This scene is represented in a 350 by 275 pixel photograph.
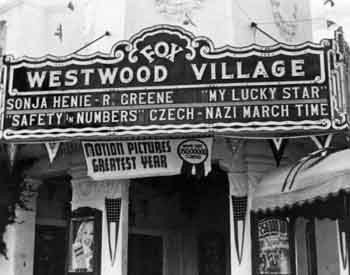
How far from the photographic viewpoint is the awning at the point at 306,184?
27.9 feet

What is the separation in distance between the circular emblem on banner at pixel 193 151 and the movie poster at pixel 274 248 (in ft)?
5.17

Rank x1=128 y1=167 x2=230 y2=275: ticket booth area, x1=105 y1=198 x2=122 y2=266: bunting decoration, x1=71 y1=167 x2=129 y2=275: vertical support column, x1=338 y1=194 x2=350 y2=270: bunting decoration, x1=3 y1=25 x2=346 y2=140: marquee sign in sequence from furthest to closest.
A: 1. x1=128 y1=167 x2=230 y2=275: ticket booth area
2. x1=105 y1=198 x2=122 y2=266: bunting decoration
3. x1=71 y1=167 x2=129 y2=275: vertical support column
4. x1=3 y1=25 x2=346 y2=140: marquee sign
5. x1=338 y1=194 x2=350 y2=270: bunting decoration

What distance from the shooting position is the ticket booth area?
1389 centimetres

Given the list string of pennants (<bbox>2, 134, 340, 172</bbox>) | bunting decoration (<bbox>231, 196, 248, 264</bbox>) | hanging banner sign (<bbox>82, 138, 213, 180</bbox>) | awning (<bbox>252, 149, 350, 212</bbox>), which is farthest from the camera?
bunting decoration (<bbox>231, 196, 248, 264</bbox>)

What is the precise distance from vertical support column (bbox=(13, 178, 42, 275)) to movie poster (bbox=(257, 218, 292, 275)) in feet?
15.5

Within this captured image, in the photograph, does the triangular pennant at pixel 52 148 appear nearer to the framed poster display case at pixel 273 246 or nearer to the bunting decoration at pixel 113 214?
the bunting decoration at pixel 113 214

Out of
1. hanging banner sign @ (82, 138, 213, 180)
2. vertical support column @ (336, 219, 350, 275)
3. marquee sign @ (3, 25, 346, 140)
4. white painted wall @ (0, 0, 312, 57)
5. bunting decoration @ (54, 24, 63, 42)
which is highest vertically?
bunting decoration @ (54, 24, 63, 42)

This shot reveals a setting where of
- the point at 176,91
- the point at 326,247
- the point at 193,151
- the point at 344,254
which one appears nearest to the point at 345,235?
the point at 344,254

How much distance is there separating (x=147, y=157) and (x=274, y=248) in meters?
2.63

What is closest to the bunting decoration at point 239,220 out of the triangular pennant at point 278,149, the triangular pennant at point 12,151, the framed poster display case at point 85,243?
the triangular pennant at point 278,149

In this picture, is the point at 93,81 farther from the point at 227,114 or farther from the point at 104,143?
the point at 227,114

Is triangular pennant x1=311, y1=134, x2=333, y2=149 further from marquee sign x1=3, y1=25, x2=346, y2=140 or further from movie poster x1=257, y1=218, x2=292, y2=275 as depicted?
movie poster x1=257, y1=218, x2=292, y2=275

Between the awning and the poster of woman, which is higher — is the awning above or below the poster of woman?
above

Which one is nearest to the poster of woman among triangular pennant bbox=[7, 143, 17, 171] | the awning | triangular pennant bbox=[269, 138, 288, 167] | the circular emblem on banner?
triangular pennant bbox=[7, 143, 17, 171]
